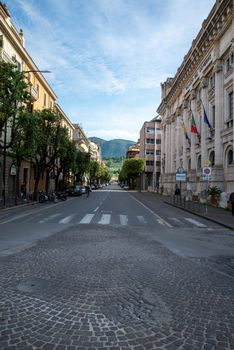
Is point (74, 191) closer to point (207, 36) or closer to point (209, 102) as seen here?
point (209, 102)

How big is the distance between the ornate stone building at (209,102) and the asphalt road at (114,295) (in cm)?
1442

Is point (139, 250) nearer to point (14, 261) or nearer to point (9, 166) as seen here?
point (14, 261)

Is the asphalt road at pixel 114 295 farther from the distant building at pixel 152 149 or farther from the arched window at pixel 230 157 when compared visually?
the distant building at pixel 152 149

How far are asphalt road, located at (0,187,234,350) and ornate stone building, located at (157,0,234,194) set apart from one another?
1442 centimetres

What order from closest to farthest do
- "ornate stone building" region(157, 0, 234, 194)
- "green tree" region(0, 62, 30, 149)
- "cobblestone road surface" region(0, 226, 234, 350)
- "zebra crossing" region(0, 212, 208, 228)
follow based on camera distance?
"cobblestone road surface" region(0, 226, 234, 350), "zebra crossing" region(0, 212, 208, 228), "green tree" region(0, 62, 30, 149), "ornate stone building" region(157, 0, 234, 194)

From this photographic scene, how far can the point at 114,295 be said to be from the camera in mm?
4934

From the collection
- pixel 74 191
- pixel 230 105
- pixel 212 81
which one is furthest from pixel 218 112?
pixel 74 191

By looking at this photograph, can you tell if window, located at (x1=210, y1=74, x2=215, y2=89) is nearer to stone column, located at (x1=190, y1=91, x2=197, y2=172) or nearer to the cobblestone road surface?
stone column, located at (x1=190, y1=91, x2=197, y2=172)

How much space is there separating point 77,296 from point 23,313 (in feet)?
3.10

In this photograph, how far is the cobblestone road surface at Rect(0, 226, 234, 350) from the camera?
353 centimetres

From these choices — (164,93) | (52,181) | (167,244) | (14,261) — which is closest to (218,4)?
(167,244)

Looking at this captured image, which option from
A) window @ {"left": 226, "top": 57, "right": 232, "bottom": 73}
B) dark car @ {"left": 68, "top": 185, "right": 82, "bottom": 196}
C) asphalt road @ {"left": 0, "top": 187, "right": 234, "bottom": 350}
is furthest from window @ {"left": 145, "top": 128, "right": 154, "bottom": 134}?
asphalt road @ {"left": 0, "top": 187, "right": 234, "bottom": 350}

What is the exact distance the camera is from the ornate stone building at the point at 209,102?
2695cm

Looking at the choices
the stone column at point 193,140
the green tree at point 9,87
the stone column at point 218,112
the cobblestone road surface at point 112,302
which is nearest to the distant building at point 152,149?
the stone column at point 193,140
